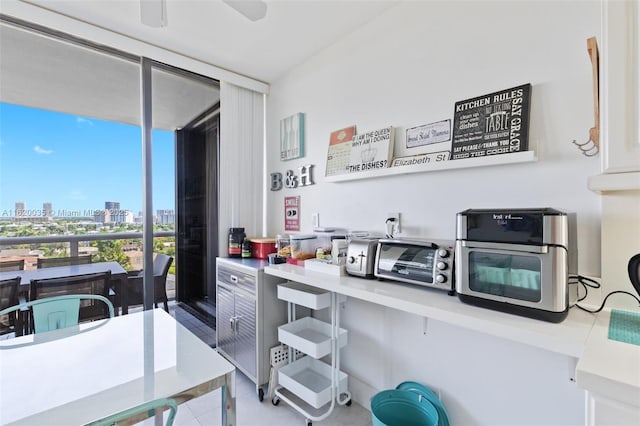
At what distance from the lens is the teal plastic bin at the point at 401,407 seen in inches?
63.5

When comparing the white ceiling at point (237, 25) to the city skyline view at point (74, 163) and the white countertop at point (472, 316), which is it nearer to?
the city skyline view at point (74, 163)

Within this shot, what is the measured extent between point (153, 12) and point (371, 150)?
138 cm

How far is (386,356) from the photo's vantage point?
1.92 m


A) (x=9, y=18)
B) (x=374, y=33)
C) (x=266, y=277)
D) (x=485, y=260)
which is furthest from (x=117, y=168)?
(x=485, y=260)

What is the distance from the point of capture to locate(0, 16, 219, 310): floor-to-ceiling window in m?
2.04

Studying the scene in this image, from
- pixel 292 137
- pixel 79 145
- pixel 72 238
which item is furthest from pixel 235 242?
pixel 79 145

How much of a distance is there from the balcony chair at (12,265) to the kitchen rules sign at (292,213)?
1.94 meters

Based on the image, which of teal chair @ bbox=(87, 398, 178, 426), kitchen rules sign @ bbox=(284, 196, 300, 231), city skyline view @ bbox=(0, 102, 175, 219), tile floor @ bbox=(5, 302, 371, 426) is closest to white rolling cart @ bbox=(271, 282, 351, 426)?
tile floor @ bbox=(5, 302, 371, 426)

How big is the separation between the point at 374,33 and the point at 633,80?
4.94ft

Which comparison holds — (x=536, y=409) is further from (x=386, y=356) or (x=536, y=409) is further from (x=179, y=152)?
(x=179, y=152)

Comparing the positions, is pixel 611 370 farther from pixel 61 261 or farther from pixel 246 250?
pixel 61 261

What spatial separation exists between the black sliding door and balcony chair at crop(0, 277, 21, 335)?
1092 mm

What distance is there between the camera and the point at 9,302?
204cm

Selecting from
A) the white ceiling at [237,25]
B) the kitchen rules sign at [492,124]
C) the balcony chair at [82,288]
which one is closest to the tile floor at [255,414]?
the balcony chair at [82,288]
